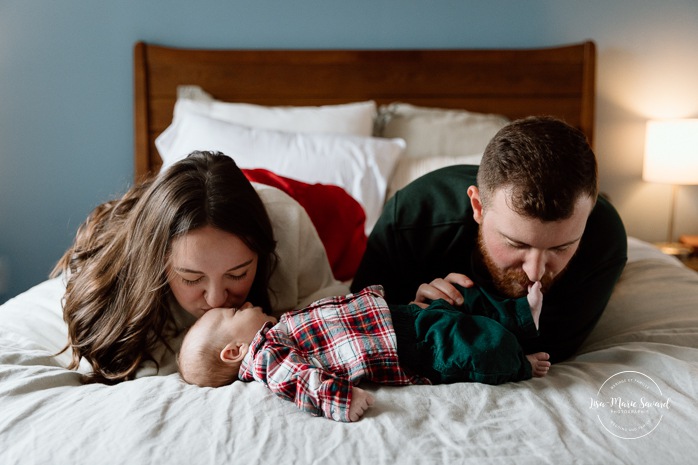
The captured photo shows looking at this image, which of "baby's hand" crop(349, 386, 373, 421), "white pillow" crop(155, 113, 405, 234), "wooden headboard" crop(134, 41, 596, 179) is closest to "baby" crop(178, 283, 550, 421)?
"baby's hand" crop(349, 386, 373, 421)

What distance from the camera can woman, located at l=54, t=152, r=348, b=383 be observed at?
1407 mm

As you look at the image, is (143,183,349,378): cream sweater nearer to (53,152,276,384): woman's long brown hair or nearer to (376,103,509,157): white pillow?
(53,152,276,384): woman's long brown hair

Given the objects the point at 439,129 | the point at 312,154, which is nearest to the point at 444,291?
the point at 312,154

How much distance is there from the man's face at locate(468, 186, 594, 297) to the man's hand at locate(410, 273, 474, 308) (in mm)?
91

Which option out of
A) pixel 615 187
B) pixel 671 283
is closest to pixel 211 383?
pixel 671 283

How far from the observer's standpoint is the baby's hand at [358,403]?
1.09 metres

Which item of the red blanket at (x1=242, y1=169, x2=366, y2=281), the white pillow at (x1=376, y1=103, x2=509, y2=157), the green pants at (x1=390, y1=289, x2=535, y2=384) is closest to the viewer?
the green pants at (x1=390, y1=289, x2=535, y2=384)

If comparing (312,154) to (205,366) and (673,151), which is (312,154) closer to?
(205,366)

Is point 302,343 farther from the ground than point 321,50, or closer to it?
closer to it

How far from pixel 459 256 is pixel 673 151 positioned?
1.82 m

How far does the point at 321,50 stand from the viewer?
302 centimetres

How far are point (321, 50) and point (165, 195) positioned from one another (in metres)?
1.76

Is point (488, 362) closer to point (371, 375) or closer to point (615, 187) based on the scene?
point (371, 375)

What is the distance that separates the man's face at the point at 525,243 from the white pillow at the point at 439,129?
1.37 metres
